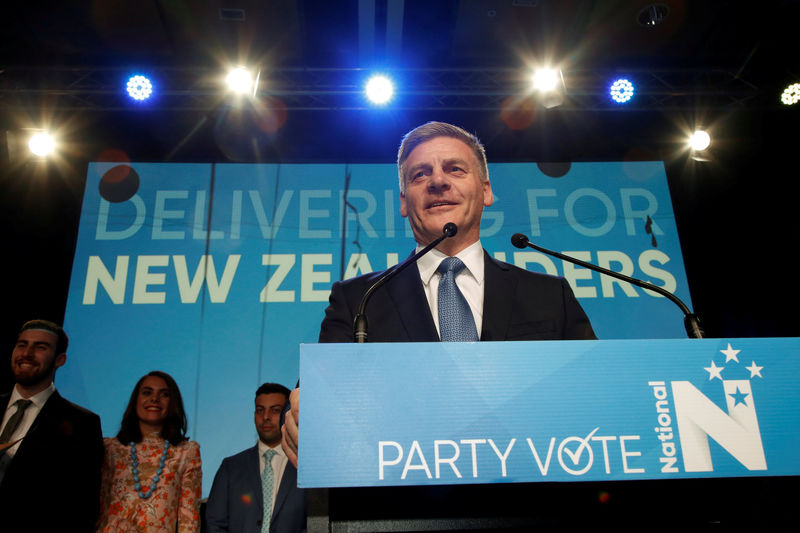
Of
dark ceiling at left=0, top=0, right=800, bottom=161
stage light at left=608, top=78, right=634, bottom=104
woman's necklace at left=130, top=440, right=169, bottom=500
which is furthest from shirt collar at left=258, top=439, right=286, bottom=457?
stage light at left=608, top=78, right=634, bottom=104

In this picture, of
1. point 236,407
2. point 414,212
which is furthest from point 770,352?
point 236,407

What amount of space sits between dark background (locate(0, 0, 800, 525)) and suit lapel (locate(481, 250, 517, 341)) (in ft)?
7.38

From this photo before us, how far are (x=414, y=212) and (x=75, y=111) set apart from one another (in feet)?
10.2

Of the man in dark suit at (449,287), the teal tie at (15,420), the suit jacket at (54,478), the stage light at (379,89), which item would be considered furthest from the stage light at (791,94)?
the teal tie at (15,420)

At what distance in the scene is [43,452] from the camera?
2748mm

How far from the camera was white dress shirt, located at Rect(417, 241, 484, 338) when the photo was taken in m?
1.73

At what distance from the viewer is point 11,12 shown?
355 centimetres

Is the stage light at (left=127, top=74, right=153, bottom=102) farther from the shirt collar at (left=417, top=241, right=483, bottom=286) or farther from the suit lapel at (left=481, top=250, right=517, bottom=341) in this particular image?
the suit lapel at (left=481, top=250, right=517, bottom=341)

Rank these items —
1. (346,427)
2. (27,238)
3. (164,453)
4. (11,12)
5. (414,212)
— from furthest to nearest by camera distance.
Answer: (27,238), (11,12), (164,453), (414,212), (346,427)

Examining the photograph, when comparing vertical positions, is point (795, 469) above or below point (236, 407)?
below

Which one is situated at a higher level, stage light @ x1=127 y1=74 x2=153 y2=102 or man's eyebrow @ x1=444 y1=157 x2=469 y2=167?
stage light @ x1=127 y1=74 x2=153 y2=102

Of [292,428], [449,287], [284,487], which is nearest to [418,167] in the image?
[449,287]

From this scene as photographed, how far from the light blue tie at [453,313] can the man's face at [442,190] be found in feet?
0.96

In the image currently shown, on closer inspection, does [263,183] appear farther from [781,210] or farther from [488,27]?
[781,210]
